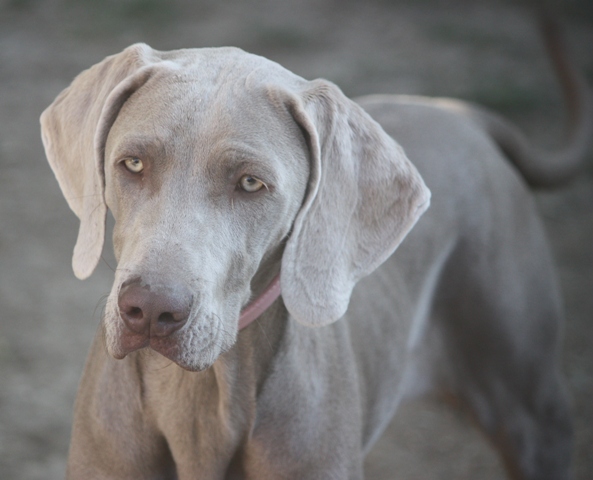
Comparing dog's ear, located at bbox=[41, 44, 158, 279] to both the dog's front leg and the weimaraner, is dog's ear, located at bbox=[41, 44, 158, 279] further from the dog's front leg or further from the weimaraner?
the dog's front leg

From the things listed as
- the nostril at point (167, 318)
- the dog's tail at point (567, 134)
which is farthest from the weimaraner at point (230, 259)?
the dog's tail at point (567, 134)

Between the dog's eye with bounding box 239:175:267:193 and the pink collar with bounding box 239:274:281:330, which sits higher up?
the dog's eye with bounding box 239:175:267:193

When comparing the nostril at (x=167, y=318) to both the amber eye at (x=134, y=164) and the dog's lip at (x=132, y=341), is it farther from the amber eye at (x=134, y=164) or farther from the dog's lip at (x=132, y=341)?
the amber eye at (x=134, y=164)

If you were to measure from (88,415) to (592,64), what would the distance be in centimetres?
639

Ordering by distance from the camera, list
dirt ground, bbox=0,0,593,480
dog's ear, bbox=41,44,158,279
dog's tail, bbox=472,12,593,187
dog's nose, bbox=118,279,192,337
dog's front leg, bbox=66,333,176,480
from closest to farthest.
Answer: dog's nose, bbox=118,279,192,337
dog's ear, bbox=41,44,158,279
dog's front leg, bbox=66,333,176,480
dog's tail, bbox=472,12,593,187
dirt ground, bbox=0,0,593,480

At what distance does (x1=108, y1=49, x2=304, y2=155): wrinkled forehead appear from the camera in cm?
183

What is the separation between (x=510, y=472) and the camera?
3.45m

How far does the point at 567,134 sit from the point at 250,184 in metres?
2.71

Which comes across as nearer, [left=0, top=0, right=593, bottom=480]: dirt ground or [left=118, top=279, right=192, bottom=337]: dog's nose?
[left=118, top=279, right=192, bottom=337]: dog's nose

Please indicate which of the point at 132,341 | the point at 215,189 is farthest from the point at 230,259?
the point at 132,341

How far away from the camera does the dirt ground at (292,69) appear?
12.7ft

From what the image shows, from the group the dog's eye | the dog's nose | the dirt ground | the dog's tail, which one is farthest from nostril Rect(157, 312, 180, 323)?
the dog's tail

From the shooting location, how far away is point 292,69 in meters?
6.80

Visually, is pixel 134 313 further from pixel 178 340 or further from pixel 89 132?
pixel 89 132
